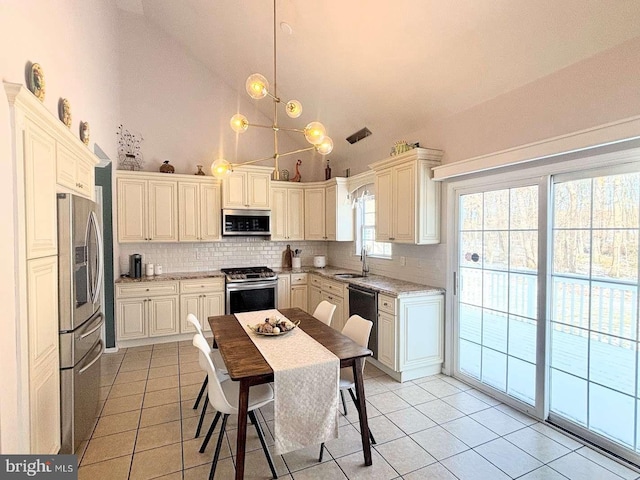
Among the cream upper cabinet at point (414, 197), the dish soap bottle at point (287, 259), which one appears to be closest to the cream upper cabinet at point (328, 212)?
the dish soap bottle at point (287, 259)

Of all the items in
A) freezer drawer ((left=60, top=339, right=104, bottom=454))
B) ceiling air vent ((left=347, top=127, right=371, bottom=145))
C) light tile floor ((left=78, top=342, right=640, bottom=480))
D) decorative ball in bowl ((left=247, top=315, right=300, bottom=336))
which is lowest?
light tile floor ((left=78, top=342, right=640, bottom=480))

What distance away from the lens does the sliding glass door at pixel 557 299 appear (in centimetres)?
222

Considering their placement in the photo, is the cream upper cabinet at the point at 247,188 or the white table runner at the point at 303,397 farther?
the cream upper cabinet at the point at 247,188

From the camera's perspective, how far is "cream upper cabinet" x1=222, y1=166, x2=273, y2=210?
4.96 meters

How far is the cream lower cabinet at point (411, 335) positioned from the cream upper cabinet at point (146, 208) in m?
3.18

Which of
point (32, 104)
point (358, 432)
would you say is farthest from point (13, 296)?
point (358, 432)

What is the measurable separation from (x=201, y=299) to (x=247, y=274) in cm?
73

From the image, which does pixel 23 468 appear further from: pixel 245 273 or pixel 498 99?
pixel 498 99

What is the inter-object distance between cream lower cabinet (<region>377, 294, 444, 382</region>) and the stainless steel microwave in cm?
242

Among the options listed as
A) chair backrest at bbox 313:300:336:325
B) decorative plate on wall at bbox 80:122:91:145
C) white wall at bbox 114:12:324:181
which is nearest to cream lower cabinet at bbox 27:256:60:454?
decorative plate on wall at bbox 80:122:91:145

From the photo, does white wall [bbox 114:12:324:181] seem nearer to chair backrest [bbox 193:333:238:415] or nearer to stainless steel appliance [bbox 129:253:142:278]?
stainless steel appliance [bbox 129:253:142:278]

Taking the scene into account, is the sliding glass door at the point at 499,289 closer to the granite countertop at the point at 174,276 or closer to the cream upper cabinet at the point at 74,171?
the granite countertop at the point at 174,276

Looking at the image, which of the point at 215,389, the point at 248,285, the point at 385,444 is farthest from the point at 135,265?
the point at 385,444

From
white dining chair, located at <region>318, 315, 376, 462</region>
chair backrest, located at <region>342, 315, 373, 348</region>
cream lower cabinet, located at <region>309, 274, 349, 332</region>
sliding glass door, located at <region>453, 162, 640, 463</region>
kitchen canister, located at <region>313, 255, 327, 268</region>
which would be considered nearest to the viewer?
sliding glass door, located at <region>453, 162, 640, 463</region>
